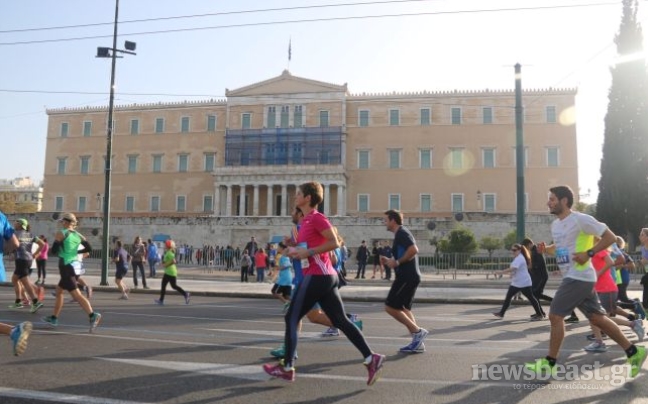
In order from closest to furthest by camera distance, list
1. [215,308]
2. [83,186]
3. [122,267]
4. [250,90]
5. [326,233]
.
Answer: [326,233] → [215,308] → [122,267] → [250,90] → [83,186]

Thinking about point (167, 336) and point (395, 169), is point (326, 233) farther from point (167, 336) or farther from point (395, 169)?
point (395, 169)

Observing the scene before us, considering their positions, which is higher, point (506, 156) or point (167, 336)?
point (506, 156)

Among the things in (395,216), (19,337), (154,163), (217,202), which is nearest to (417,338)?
(395,216)

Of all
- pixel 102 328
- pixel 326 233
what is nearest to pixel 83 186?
pixel 102 328

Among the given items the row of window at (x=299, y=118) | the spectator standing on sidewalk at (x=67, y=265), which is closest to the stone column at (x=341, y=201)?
the row of window at (x=299, y=118)

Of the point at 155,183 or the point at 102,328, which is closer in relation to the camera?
the point at 102,328

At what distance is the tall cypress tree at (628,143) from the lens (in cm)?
3691

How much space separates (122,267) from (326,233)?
Result: 1271cm

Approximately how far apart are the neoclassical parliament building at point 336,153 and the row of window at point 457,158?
106mm

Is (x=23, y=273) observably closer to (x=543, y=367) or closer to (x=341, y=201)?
(x=543, y=367)

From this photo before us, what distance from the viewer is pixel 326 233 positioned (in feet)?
16.9

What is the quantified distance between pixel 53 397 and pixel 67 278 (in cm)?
432

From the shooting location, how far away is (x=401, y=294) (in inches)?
277

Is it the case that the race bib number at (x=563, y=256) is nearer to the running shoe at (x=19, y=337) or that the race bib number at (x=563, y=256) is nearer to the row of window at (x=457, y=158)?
the running shoe at (x=19, y=337)
